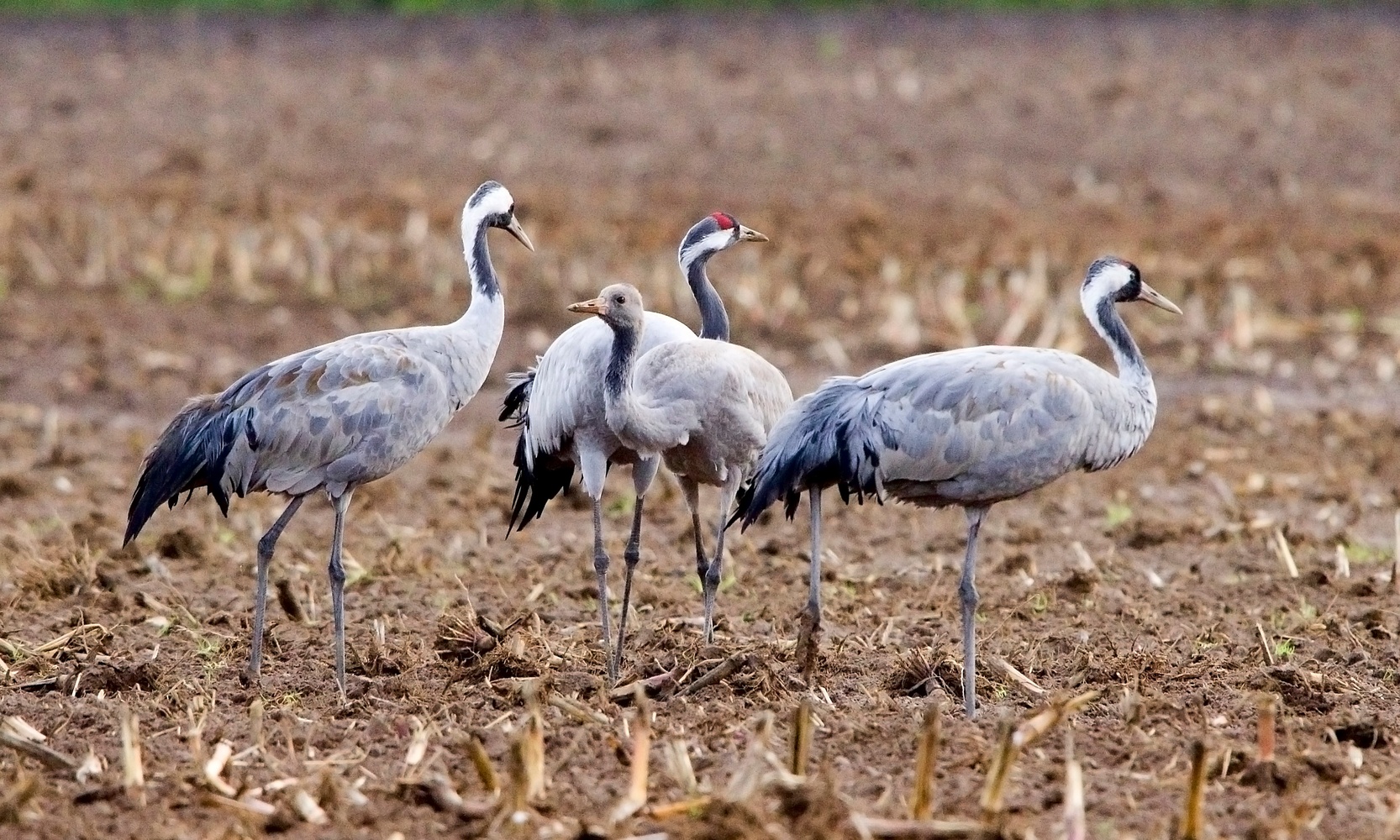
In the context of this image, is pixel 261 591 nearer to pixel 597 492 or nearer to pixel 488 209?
pixel 597 492

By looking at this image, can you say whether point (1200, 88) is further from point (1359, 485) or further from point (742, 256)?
point (1359, 485)

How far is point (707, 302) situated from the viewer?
25.8 feet

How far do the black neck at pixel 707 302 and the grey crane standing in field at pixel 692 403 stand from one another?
18.0 inches

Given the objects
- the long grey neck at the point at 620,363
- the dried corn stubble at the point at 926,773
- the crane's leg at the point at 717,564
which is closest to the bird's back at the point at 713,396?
the crane's leg at the point at 717,564

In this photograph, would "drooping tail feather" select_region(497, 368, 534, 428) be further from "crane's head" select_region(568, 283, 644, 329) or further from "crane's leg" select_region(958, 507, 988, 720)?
"crane's leg" select_region(958, 507, 988, 720)

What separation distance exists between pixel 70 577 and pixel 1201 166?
1362cm

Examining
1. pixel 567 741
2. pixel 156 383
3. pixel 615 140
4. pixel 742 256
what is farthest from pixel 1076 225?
pixel 567 741

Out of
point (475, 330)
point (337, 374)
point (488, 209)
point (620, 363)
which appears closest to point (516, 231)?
point (488, 209)

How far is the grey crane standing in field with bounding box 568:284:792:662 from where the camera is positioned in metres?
6.64

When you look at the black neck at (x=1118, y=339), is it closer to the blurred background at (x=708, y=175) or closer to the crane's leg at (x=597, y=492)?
the crane's leg at (x=597, y=492)

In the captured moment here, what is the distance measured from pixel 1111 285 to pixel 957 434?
1.13 meters

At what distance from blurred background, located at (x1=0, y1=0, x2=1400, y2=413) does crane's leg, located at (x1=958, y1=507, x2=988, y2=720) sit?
5.44m

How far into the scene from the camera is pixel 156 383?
12.0 meters

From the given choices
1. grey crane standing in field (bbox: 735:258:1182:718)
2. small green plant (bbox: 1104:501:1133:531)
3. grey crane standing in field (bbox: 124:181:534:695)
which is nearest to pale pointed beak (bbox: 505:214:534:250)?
grey crane standing in field (bbox: 124:181:534:695)
